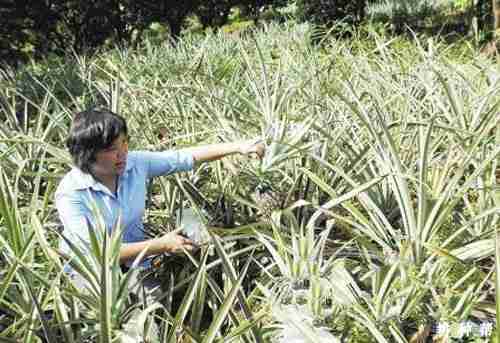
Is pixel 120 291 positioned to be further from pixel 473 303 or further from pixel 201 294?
pixel 473 303

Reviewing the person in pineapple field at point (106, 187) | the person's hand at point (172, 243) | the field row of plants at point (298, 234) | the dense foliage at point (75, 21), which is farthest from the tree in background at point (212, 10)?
the person's hand at point (172, 243)

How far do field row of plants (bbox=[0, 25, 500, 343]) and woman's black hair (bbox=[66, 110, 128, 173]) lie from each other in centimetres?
20

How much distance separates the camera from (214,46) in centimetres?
600

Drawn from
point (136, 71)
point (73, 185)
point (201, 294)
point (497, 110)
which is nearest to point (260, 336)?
point (201, 294)

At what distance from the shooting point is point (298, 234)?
1734 millimetres

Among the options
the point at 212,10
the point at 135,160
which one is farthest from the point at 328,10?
the point at 135,160

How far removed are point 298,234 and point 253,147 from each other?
0.47 metres

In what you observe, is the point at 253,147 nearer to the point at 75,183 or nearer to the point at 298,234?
the point at 298,234

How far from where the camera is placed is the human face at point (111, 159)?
1.79 m

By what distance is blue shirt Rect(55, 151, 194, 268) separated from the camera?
5.75 feet

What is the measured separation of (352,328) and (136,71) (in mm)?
3567

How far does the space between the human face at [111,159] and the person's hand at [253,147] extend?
0.46 m

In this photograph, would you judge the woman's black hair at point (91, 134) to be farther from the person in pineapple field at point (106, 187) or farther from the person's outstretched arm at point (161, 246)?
the person's outstretched arm at point (161, 246)

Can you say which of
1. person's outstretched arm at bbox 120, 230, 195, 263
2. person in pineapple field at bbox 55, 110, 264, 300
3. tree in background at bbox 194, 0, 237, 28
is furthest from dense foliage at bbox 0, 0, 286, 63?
person's outstretched arm at bbox 120, 230, 195, 263
